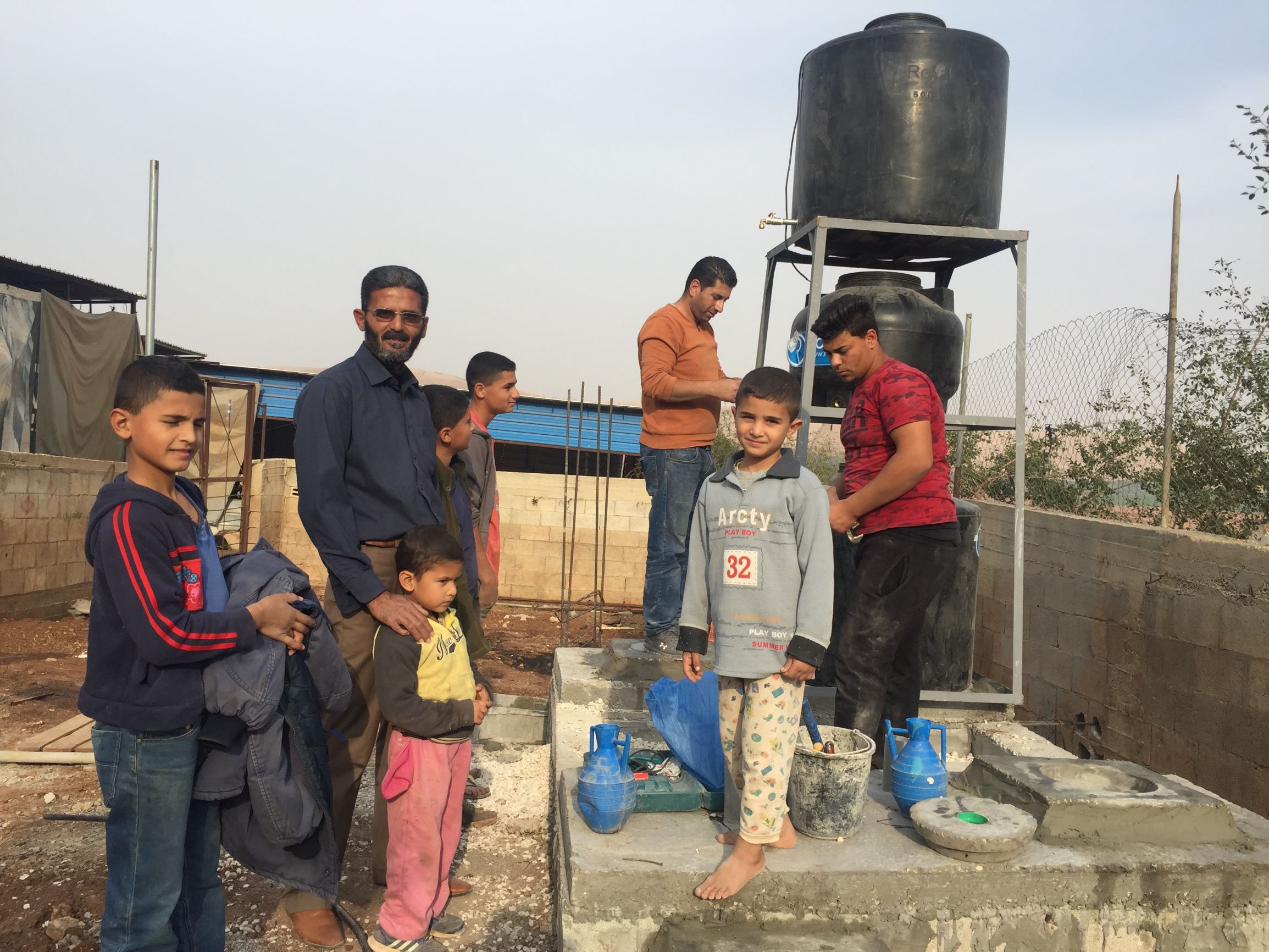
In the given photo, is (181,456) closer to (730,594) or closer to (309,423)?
(309,423)

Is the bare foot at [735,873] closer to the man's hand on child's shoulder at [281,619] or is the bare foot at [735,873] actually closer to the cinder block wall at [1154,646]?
the man's hand on child's shoulder at [281,619]

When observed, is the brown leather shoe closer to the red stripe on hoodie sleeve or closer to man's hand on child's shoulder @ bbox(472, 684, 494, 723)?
man's hand on child's shoulder @ bbox(472, 684, 494, 723)

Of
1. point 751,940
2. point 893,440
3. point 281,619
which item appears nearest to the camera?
point 281,619

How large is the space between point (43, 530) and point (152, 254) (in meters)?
4.35

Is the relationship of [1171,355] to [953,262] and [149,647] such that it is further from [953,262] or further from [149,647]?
[149,647]

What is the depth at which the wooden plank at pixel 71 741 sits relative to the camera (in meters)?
4.65

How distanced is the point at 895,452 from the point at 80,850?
3.37 m

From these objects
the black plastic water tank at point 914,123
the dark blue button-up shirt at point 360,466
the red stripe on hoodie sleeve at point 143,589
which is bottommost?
the red stripe on hoodie sleeve at point 143,589

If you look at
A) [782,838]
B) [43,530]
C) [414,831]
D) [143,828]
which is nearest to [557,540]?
[43,530]

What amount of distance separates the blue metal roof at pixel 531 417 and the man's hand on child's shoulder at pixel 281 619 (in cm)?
1586

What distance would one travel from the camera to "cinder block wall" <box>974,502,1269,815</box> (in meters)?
4.68

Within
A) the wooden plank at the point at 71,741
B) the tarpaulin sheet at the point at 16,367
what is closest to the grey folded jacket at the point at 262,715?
the wooden plank at the point at 71,741

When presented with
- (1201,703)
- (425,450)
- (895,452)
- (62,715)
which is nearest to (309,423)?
(425,450)

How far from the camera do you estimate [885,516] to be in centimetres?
328
